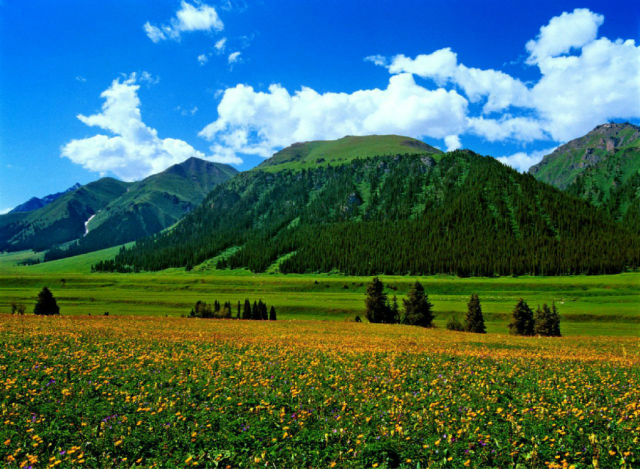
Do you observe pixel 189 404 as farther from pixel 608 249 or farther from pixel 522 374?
pixel 608 249

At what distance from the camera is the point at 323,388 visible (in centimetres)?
1112

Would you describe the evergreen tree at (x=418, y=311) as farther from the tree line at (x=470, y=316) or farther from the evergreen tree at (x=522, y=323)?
the evergreen tree at (x=522, y=323)

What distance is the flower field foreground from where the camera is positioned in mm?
6789

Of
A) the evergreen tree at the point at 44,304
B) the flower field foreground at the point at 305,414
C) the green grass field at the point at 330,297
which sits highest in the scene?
the flower field foreground at the point at 305,414

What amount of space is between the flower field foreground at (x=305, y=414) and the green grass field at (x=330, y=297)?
6133 centimetres

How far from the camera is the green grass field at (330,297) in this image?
76.3 metres

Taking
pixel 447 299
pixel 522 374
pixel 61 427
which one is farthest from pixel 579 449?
pixel 447 299

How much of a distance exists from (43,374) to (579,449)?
15.7 meters

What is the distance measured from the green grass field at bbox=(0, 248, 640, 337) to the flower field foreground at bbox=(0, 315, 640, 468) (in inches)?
2415

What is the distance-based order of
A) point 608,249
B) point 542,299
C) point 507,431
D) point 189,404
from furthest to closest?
1. point 608,249
2. point 542,299
3. point 189,404
4. point 507,431

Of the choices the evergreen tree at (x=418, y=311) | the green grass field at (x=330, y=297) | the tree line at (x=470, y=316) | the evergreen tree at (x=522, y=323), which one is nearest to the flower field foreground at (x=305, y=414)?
the tree line at (x=470, y=316)

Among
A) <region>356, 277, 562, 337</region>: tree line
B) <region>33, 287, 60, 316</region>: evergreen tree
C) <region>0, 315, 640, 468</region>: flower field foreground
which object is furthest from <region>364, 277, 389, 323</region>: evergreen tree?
<region>33, 287, 60, 316</region>: evergreen tree

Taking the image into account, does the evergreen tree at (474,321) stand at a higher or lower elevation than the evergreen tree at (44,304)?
lower

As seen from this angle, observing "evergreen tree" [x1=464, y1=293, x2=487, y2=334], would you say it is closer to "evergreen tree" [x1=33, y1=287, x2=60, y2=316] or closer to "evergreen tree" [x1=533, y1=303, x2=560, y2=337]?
"evergreen tree" [x1=533, y1=303, x2=560, y2=337]
